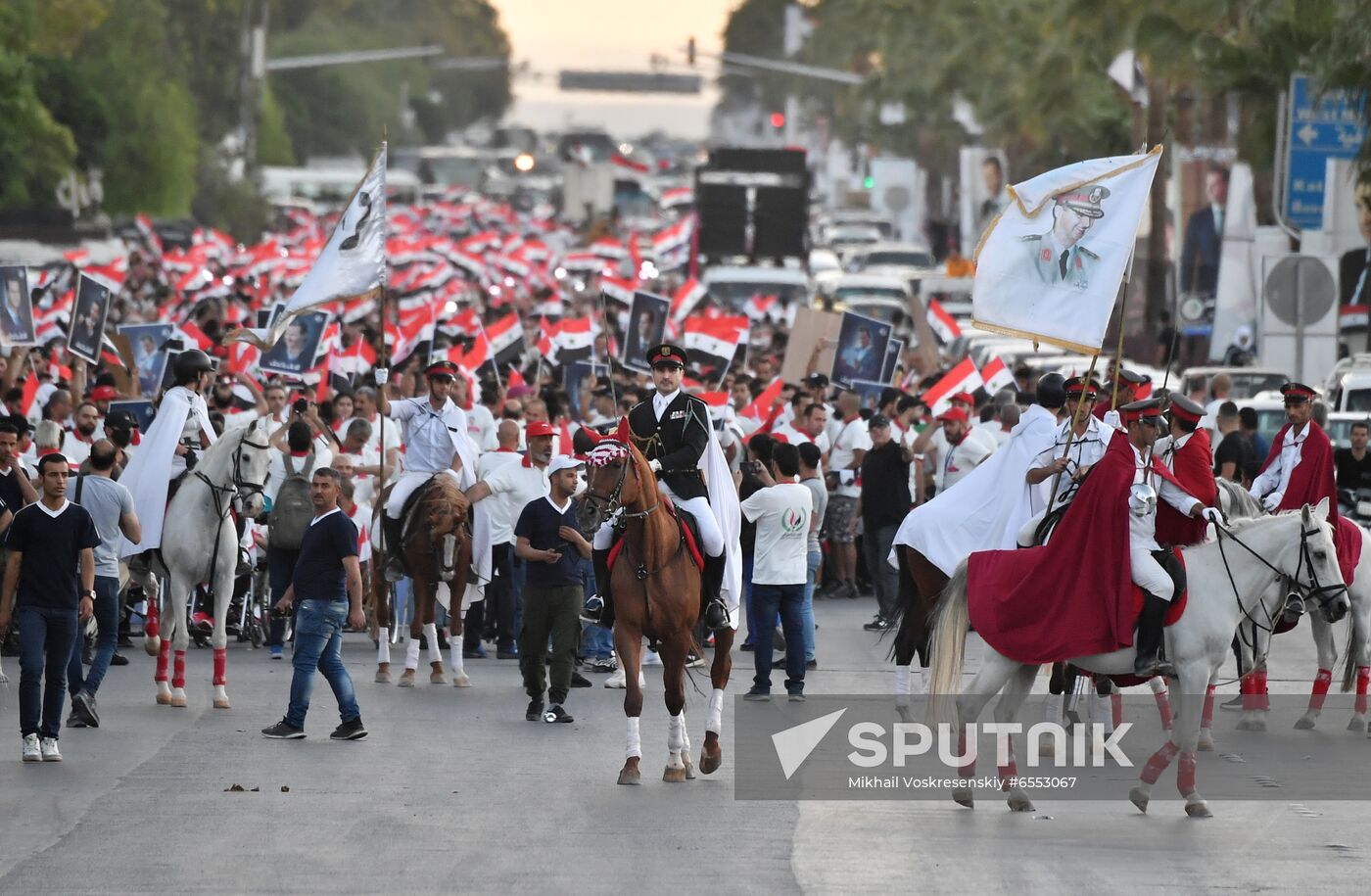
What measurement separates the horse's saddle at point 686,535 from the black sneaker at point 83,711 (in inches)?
149

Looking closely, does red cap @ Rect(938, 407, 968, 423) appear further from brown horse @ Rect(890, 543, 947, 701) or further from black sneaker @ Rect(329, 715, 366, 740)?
black sneaker @ Rect(329, 715, 366, 740)

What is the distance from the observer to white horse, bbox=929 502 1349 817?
12.3m

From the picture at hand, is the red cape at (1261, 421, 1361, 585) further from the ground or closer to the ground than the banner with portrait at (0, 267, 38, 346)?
closer to the ground

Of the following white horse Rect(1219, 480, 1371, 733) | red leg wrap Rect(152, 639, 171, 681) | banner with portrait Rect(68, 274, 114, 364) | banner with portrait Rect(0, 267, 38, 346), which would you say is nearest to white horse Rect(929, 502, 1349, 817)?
white horse Rect(1219, 480, 1371, 733)

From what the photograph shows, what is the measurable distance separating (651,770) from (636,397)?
1059cm

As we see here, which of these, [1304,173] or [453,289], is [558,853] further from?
[453,289]

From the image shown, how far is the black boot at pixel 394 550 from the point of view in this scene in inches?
679

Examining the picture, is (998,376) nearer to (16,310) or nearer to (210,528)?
(16,310)

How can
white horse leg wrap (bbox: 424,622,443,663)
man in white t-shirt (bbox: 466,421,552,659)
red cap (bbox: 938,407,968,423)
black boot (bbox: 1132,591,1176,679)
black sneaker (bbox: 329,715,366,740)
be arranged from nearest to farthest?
black boot (bbox: 1132,591,1176,679), black sneaker (bbox: 329,715,366,740), white horse leg wrap (bbox: 424,622,443,663), man in white t-shirt (bbox: 466,421,552,659), red cap (bbox: 938,407,968,423)

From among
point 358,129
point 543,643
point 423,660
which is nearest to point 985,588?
point 543,643

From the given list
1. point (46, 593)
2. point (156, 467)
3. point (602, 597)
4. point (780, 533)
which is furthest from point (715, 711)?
point (156, 467)

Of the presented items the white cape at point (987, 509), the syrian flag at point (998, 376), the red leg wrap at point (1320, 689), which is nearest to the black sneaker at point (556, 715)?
the white cape at point (987, 509)

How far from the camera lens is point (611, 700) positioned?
16.8m

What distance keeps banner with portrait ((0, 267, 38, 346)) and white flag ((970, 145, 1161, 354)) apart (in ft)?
46.1
